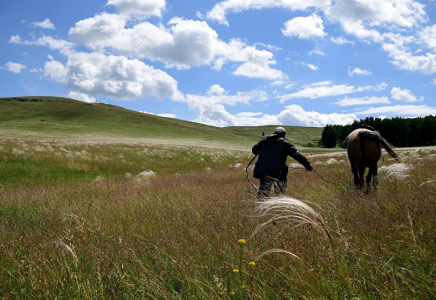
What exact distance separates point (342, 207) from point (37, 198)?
786 cm

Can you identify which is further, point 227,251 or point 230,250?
point 227,251

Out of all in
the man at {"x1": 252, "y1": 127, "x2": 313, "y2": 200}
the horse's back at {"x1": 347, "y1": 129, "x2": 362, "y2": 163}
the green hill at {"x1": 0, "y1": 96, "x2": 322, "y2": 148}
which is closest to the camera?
the man at {"x1": 252, "y1": 127, "x2": 313, "y2": 200}

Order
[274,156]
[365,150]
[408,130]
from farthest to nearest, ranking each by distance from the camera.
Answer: [408,130] < [365,150] < [274,156]

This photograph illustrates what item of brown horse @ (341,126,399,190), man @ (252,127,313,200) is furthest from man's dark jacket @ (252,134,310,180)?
brown horse @ (341,126,399,190)

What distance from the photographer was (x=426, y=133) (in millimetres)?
77750

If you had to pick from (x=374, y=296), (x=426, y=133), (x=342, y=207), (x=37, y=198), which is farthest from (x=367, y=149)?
(x=426, y=133)

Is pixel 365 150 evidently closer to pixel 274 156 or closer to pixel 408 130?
pixel 274 156

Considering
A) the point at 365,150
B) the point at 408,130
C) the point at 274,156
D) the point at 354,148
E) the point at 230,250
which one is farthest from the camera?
the point at 408,130

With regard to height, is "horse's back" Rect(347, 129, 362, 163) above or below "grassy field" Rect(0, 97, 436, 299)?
above

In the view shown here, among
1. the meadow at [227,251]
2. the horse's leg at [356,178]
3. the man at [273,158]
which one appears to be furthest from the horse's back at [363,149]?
the man at [273,158]

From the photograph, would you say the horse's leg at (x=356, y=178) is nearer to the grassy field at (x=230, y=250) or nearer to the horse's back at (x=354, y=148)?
the horse's back at (x=354, y=148)

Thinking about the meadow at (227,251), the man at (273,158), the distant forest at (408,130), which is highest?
the distant forest at (408,130)

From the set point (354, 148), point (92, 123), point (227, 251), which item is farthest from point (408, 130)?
point (227, 251)

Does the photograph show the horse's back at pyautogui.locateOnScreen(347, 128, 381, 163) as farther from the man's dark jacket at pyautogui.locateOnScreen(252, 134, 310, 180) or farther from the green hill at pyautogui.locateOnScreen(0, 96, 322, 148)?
the green hill at pyautogui.locateOnScreen(0, 96, 322, 148)
